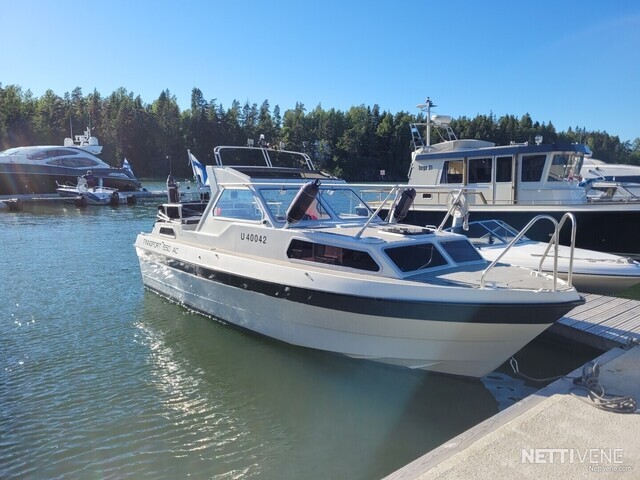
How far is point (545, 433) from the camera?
13.7 ft

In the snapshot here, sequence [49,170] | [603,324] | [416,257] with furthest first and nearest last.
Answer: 1. [49,170]
2. [603,324]
3. [416,257]

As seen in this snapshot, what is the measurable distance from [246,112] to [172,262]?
96716 millimetres

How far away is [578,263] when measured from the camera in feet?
33.6

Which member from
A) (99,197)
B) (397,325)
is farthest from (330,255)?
(99,197)

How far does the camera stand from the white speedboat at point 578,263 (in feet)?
32.3

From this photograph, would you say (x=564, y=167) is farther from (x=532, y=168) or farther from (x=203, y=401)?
(x=203, y=401)

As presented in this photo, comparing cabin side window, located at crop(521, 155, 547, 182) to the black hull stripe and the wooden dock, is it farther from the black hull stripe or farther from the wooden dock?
the black hull stripe

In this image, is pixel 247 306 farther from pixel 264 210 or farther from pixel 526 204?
pixel 526 204

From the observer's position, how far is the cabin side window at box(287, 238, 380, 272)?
272 inches

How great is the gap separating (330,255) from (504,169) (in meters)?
10.9

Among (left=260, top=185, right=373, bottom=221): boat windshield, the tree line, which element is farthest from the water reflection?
the tree line

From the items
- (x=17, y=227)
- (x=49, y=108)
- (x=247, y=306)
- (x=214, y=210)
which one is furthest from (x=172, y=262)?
(x=49, y=108)

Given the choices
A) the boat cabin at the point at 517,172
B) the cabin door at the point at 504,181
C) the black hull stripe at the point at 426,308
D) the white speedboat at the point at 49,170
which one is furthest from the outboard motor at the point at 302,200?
the white speedboat at the point at 49,170

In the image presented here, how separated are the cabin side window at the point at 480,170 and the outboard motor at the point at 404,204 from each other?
852cm
